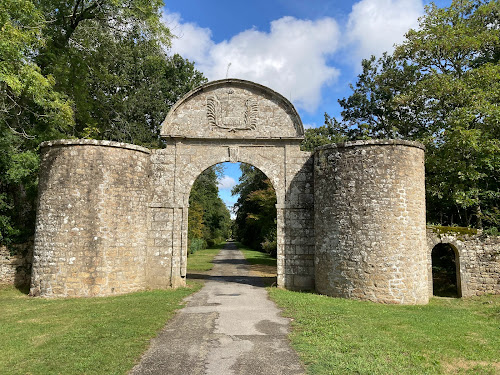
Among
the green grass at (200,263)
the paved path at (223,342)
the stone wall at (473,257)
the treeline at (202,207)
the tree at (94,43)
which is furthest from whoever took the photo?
the treeline at (202,207)

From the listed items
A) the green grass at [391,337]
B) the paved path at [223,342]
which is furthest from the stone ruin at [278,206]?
the paved path at [223,342]

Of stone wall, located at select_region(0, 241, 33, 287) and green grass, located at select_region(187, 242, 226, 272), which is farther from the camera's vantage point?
green grass, located at select_region(187, 242, 226, 272)

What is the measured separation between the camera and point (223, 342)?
6.51 metres

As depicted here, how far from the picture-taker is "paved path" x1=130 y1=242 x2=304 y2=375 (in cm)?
529

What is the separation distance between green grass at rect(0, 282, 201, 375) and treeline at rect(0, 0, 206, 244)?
4.24 m

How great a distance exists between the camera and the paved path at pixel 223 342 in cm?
529

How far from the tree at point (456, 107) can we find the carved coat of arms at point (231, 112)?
830 cm

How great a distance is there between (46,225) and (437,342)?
35.6 feet

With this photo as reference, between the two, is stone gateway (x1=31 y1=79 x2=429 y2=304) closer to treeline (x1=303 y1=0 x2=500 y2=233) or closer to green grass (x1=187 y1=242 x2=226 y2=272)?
treeline (x1=303 y1=0 x2=500 y2=233)

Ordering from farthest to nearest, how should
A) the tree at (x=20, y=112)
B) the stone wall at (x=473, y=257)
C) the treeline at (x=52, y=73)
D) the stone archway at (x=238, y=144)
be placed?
the stone archway at (x=238, y=144)
the stone wall at (x=473, y=257)
the treeline at (x=52, y=73)
the tree at (x=20, y=112)

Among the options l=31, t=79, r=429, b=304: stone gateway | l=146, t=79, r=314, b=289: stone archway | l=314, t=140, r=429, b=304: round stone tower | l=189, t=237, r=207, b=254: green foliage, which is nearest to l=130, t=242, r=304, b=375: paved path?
l=31, t=79, r=429, b=304: stone gateway

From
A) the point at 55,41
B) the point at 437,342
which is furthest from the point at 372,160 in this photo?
the point at 55,41

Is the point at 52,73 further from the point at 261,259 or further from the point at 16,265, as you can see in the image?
the point at 261,259

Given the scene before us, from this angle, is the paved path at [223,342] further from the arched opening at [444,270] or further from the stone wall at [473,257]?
the arched opening at [444,270]
